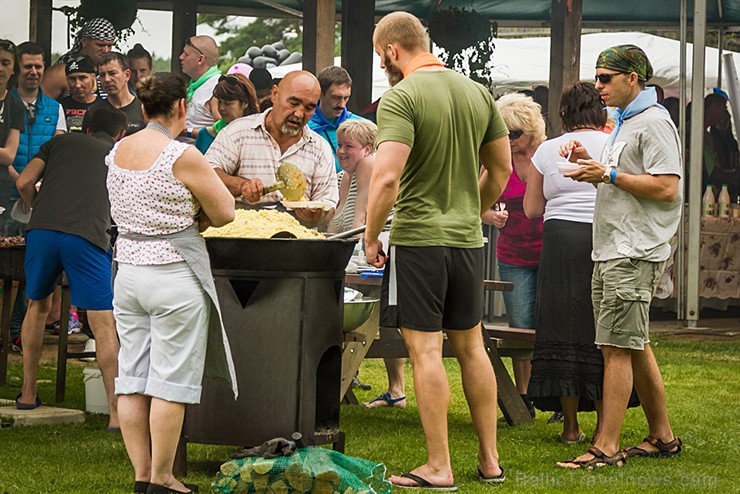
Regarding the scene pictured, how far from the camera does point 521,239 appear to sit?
7535 mm

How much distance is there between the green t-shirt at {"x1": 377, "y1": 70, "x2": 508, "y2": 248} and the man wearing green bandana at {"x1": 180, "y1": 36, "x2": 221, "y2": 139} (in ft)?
15.5

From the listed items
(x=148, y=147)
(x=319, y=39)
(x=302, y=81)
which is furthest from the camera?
(x=319, y=39)

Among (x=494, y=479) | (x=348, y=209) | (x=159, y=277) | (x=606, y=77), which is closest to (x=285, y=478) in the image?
(x=159, y=277)

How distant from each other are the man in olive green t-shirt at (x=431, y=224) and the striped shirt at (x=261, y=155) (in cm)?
141

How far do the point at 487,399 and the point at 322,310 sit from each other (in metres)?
0.83

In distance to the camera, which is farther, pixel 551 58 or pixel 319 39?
pixel 551 58

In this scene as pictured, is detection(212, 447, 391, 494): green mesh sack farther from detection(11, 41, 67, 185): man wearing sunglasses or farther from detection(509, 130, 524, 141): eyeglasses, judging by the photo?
detection(11, 41, 67, 185): man wearing sunglasses

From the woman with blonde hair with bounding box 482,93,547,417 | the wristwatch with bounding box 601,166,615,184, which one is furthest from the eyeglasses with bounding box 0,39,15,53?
the wristwatch with bounding box 601,166,615,184

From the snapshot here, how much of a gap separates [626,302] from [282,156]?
2.05 meters

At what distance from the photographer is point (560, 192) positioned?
21.7 feet

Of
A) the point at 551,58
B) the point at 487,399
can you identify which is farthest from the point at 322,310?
the point at 551,58

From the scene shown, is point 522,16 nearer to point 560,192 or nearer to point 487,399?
point 560,192

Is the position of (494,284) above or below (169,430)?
above

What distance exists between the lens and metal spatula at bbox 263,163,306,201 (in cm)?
655
